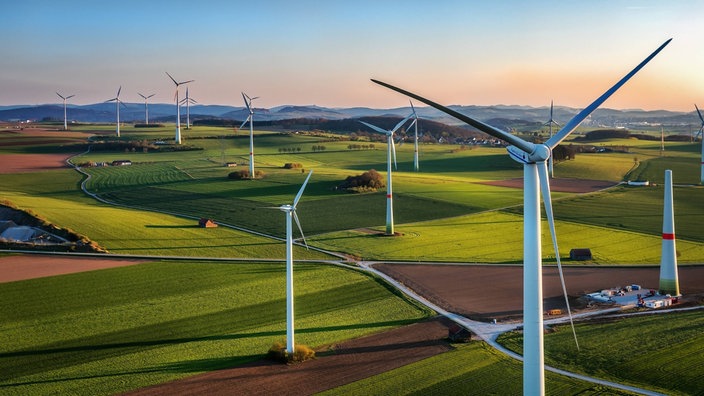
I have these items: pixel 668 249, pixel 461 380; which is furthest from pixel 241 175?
pixel 461 380

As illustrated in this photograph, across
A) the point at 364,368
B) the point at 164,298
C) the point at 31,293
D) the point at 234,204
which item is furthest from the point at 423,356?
the point at 234,204

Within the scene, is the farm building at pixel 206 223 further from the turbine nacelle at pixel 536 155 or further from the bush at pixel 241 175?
the turbine nacelle at pixel 536 155

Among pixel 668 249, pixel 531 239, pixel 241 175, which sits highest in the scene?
pixel 531 239

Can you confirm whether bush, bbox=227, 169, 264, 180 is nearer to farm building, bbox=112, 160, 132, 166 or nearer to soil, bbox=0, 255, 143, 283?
farm building, bbox=112, 160, 132, 166

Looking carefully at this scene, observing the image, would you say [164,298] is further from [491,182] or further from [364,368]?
[491,182]

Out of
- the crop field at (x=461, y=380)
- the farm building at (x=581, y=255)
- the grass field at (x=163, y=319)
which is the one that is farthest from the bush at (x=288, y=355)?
the farm building at (x=581, y=255)

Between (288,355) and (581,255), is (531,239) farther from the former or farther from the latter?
(581,255)

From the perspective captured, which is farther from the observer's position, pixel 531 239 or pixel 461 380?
pixel 461 380
